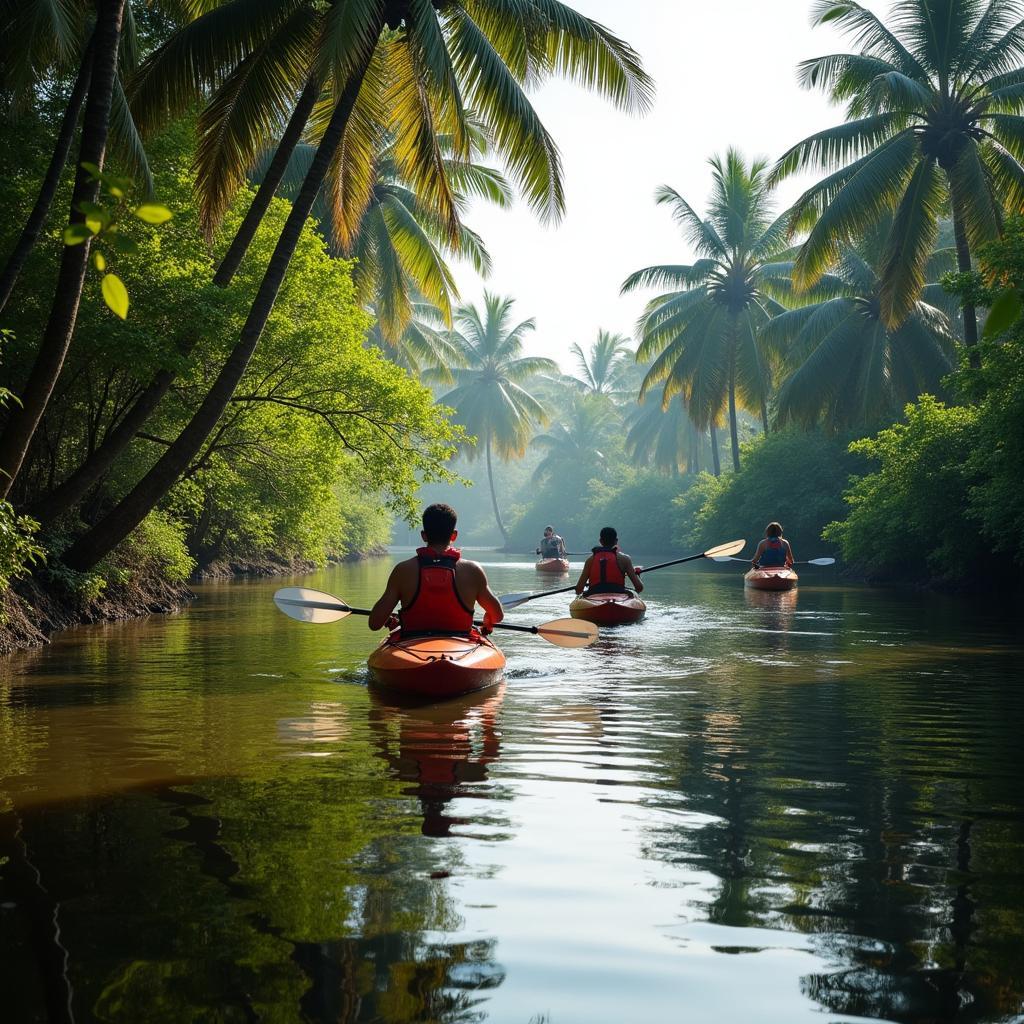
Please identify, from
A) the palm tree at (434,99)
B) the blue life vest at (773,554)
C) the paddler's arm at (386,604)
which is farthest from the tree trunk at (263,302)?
the blue life vest at (773,554)

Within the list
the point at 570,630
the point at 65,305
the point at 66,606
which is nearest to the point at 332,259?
the point at 66,606

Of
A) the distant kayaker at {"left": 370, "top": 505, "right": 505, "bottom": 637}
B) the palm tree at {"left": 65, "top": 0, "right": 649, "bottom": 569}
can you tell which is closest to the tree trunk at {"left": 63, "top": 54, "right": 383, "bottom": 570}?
the palm tree at {"left": 65, "top": 0, "right": 649, "bottom": 569}

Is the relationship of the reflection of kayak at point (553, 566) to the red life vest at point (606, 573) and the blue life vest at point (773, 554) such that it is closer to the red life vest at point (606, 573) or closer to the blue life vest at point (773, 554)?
the blue life vest at point (773, 554)

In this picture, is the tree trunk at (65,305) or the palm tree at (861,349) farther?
the palm tree at (861,349)

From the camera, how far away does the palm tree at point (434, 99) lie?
1298 cm

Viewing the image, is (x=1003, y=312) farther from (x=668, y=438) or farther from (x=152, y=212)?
(x=668, y=438)

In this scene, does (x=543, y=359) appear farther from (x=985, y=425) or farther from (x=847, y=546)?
(x=985, y=425)

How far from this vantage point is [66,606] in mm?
14797

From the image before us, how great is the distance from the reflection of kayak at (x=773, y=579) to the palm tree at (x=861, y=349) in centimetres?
960

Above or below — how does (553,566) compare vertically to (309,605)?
below

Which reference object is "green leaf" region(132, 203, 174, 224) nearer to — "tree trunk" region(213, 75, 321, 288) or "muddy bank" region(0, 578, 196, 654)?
"muddy bank" region(0, 578, 196, 654)

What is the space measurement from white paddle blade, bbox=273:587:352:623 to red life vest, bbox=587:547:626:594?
4709 millimetres

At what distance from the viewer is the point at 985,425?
18.6m

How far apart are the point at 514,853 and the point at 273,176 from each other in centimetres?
1161
